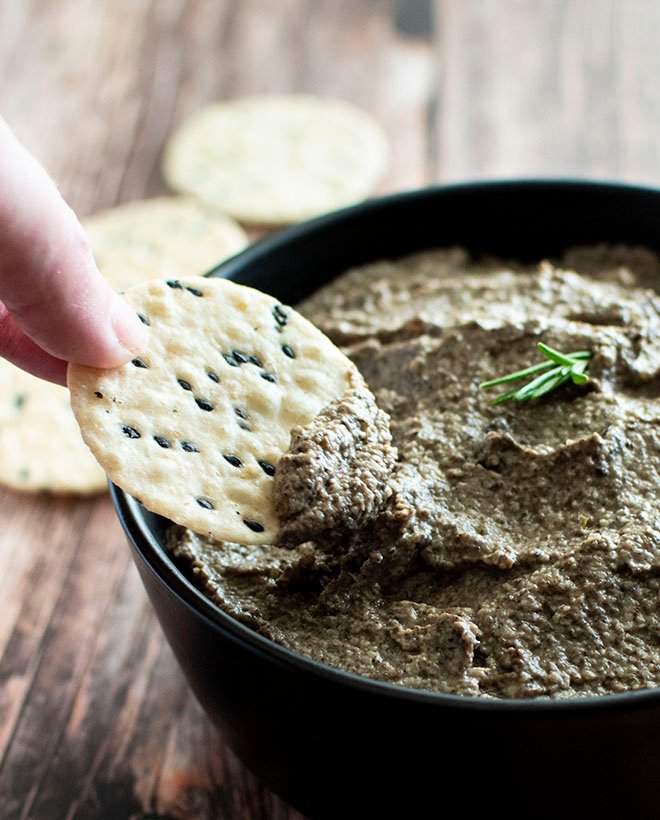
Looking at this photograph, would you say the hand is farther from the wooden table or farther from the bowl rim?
the wooden table

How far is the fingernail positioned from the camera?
4.68 ft

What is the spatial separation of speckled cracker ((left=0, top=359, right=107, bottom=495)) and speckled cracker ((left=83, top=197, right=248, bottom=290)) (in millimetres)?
368

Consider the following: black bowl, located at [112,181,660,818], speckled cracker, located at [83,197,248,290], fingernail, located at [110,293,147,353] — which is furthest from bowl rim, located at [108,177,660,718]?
speckled cracker, located at [83,197,248,290]

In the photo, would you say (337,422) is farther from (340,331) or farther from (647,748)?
(647,748)

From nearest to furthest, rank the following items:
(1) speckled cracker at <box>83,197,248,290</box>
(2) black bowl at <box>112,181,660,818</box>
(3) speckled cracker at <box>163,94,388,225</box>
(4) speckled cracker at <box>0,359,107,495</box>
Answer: (2) black bowl at <box>112,181,660,818</box> → (4) speckled cracker at <box>0,359,107,495</box> → (1) speckled cracker at <box>83,197,248,290</box> → (3) speckled cracker at <box>163,94,388,225</box>

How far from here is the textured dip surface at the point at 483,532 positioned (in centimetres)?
138

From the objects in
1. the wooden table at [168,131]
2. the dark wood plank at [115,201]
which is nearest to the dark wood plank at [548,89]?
the wooden table at [168,131]

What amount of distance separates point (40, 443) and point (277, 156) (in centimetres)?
125

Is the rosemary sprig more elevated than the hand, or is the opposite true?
the hand

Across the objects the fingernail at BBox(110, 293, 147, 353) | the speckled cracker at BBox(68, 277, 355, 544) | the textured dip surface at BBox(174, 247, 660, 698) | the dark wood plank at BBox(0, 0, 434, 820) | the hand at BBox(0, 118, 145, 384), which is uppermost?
the hand at BBox(0, 118, 145, 384)

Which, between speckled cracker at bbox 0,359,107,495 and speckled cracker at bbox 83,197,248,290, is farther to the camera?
speckled cracker at bbox 83,197,248,290

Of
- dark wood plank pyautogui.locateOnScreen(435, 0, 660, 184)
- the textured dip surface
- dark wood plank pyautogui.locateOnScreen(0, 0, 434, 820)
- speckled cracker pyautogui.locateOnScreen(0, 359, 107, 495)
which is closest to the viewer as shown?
the textured dip surface

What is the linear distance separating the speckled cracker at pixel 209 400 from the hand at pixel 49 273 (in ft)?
0.22

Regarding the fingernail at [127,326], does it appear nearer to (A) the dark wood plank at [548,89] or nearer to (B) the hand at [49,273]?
(B) the hand at [49,273]
